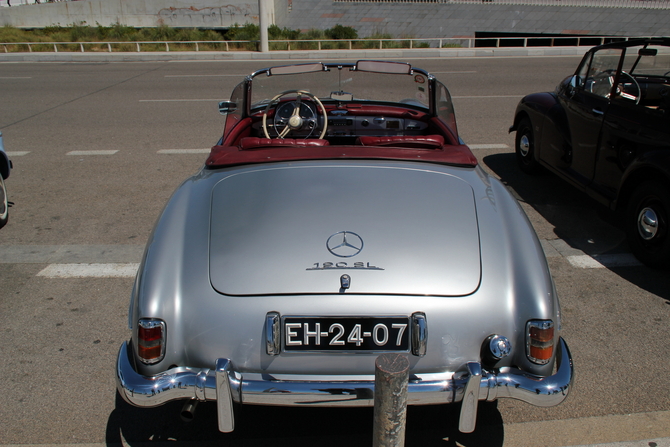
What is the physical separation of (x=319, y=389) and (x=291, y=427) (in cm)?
65

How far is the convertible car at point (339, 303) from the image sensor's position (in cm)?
206

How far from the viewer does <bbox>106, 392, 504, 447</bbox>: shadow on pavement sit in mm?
2480

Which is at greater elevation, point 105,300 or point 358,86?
point 358,86

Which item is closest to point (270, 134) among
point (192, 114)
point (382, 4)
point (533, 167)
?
point (533, 167)

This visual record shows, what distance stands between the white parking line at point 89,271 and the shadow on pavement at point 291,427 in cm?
152

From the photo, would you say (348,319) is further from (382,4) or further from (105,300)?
(382,4)

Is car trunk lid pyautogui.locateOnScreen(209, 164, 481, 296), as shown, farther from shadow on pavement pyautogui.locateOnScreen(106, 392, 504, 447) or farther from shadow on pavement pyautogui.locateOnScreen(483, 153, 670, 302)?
shadow on pavement pyautogui.locateOnScreen(483, 153, 670, 302)

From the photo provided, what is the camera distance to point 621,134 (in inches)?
170

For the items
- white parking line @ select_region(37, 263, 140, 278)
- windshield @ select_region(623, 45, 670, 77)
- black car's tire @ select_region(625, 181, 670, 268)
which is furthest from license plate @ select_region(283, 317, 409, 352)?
windshield @ select_region(623, 45, 670, 77)

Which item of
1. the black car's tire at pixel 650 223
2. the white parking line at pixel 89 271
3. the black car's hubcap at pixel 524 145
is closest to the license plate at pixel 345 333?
the white parking line at pixel 89 271

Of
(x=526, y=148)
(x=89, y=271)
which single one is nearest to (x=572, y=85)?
(x=526, y=148)

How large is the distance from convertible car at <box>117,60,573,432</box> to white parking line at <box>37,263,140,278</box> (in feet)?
5.55

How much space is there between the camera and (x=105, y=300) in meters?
3.67

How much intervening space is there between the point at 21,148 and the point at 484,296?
7.48 metres
